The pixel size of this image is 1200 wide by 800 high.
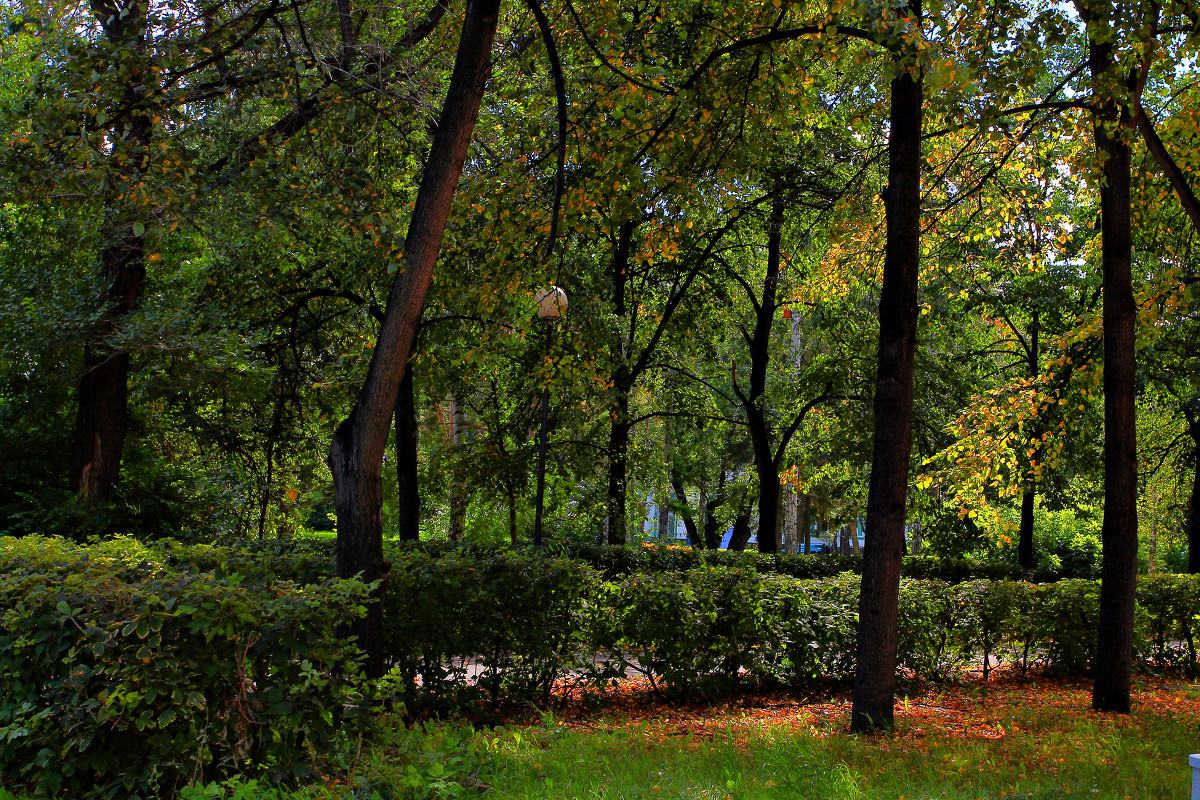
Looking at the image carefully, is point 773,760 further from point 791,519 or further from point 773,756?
point 791,519

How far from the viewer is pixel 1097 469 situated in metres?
19.2

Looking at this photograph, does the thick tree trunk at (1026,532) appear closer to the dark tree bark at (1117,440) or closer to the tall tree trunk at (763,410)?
the tall tree trunk at (763,410)

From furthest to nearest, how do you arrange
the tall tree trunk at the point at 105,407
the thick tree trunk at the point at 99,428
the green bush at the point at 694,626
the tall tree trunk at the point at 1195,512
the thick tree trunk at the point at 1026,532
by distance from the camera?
1. the thick tree trunk at the point at 1026,532
2. the tall tree trunk at the point at 1195,512
3. the thick tree trunk at the point at 99,428
4. the tall tree trunk at the point at 105,407
5. the green bush at the point at 694,626

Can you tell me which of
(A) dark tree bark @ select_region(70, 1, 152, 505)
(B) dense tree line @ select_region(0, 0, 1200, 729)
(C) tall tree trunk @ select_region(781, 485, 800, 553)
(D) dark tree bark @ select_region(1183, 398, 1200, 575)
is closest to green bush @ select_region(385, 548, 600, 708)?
(B) dense tree line @ select_region(0, 0, 1200, 729)

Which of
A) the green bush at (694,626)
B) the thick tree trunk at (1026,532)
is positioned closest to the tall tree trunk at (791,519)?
the thick tree trunk at (1026,532)

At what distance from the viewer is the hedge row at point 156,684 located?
3666mm

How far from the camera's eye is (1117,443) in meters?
7.50

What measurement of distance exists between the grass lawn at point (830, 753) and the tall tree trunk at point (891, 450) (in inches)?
15.7

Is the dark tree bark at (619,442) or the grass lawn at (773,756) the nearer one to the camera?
the grass lawn at (773,756)

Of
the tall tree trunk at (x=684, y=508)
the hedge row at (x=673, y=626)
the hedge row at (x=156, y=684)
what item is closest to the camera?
the hedge row at (x=156, y=684)

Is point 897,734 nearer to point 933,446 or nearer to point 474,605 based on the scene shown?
point 474,605

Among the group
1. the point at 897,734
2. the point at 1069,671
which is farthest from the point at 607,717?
the point at 1069,671

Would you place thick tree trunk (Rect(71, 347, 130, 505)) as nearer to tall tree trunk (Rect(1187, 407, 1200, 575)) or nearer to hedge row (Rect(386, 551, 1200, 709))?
hedge row (Rect(386, 551, 1200, 709))

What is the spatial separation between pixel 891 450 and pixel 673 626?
102 inches
